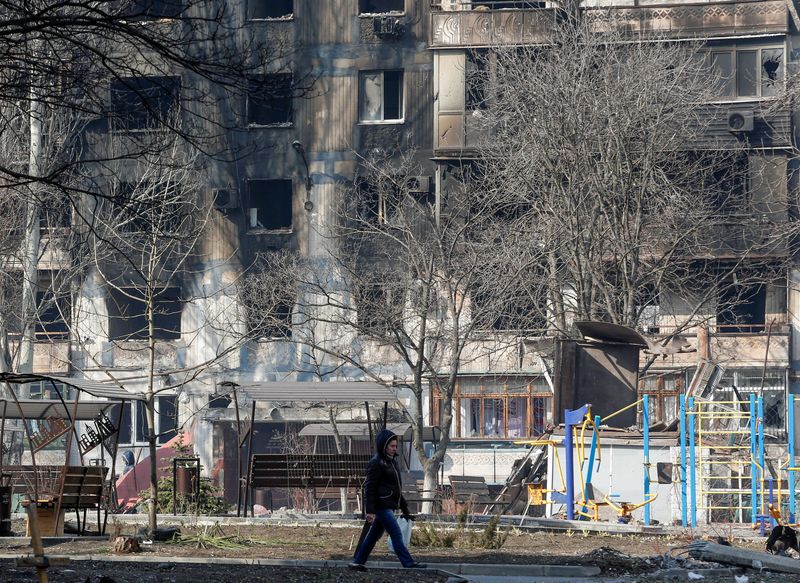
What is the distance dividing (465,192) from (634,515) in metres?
15.6

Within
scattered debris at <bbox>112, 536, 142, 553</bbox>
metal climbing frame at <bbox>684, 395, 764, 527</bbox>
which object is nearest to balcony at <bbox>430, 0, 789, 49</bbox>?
metal climbing frame at <bbox>684, 395, 764, 527</bbox>

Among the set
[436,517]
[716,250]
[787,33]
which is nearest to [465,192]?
[716,250]

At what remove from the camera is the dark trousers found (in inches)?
607

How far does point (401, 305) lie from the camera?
140ft

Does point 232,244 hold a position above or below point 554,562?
above

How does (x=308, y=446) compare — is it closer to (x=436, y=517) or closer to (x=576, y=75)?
(x=576, y=75)

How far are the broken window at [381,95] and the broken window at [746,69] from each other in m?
11.1

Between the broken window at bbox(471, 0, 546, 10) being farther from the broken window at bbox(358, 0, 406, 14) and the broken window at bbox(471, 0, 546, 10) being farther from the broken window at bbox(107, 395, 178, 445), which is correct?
the broken window at bbox(107, 395, 178, 445)

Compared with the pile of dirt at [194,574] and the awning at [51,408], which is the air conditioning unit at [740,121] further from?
the pile of dirt at [194,574]

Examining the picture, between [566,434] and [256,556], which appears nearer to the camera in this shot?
[256,556]

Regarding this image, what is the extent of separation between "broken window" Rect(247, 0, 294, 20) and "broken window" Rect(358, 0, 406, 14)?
267 centimetres

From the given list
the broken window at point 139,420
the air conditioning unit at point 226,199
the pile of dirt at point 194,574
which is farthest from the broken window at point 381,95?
the pile of dirt at point 194,574

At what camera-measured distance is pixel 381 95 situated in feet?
170

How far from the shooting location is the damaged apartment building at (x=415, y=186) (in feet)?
158
